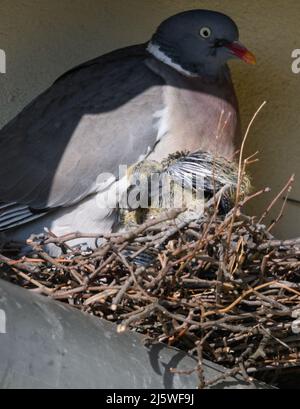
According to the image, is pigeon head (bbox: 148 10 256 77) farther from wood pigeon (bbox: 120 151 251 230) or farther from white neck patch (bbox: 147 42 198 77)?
wood pigeon (bbox: 120 151 251 230)

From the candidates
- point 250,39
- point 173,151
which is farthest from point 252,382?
point 250,39

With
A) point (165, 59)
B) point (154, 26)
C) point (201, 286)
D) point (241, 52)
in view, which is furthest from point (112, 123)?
point (201, 286)

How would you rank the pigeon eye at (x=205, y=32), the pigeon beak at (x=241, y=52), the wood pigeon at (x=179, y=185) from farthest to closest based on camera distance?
the pigeon eye at (x=205, y=32) < the pigeon beak at (x=241, y=52) < the wood pigeon at (x=179, y=185)

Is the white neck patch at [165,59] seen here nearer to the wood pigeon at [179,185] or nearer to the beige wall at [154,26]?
the beige wall at [154,26]

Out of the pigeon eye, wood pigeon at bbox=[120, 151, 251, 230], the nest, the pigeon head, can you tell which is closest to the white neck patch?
the pigeon head

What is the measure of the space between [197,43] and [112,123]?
410mm

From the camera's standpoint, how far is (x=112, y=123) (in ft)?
10.3

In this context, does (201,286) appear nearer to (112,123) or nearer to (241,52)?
(112,123)

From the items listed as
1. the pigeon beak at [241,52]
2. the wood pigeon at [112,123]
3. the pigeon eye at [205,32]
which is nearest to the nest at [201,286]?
the wood pigeon at [112,123]

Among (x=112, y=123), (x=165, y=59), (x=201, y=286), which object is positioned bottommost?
(x=201, y=286)

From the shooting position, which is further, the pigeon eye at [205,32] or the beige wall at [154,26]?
the beige wall at [154,26]

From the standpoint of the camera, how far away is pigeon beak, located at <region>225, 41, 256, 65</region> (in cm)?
318

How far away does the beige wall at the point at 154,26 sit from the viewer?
11.3 ft
